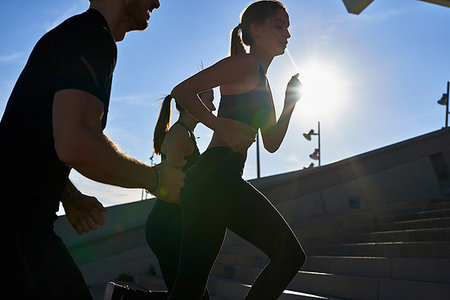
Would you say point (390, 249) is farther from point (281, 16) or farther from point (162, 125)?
point (281, 16)

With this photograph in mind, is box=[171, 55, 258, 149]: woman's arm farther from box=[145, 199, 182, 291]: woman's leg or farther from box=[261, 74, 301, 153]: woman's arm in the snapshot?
box=[145, 199, 182, 291]: woman's leg

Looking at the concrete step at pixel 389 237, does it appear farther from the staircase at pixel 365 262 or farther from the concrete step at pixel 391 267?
the concrete step at pixel 391 267

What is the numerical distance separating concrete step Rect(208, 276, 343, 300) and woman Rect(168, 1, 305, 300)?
84.0 inches

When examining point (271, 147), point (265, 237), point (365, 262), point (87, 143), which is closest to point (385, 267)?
point (365, 262)

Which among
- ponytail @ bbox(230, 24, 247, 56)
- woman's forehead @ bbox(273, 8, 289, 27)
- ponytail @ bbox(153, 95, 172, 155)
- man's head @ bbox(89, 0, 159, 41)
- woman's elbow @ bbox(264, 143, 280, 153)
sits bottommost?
man's head @ bbox(89, 0, 159, 41)

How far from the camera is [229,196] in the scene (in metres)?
2.49

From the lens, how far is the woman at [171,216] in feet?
10.1

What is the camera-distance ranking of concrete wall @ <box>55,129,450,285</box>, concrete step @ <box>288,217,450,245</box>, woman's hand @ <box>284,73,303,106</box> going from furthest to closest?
concrete wall @ <box>55,129,450,285</box> → concrete step @ <box>288,217,450,245</box> → woman's hand @ <box>284,73,303,106</box>

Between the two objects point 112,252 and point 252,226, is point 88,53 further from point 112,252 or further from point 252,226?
point 112,252

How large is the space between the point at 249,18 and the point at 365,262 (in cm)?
285

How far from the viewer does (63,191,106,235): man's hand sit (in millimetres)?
1875

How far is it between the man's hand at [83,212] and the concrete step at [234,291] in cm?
302

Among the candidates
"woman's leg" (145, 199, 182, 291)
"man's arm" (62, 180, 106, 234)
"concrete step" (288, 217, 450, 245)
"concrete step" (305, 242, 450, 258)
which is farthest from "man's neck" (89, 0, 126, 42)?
"concrete step" (288, 217, 450, 245)

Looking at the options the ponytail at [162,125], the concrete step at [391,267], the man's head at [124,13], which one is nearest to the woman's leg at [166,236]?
the ponytail at [162,125]
